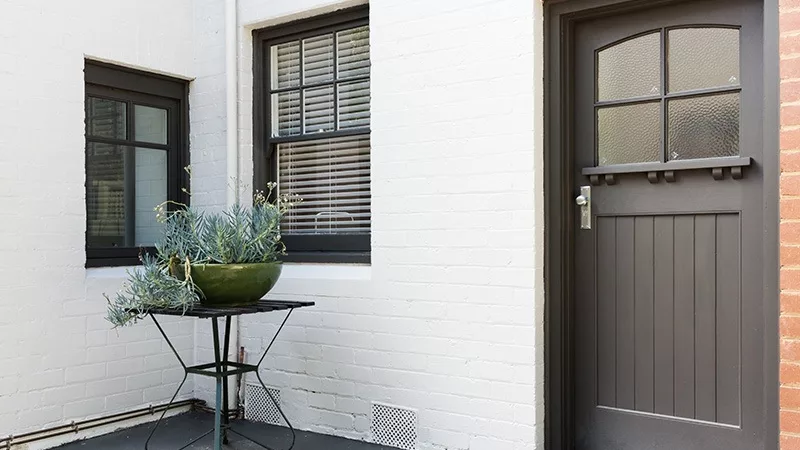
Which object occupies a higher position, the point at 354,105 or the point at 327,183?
the point at 354,105

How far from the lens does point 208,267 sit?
2.96m

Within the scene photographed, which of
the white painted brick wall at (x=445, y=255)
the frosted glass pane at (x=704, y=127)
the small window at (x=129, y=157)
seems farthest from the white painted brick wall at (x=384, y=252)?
the frosted glass pane at (x=704, y=127)

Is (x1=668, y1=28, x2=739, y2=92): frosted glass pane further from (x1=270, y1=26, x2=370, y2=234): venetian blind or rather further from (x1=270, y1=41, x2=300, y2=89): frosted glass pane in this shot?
(x1=270, y1=41, x2=300, y2=89): frosted glass pane

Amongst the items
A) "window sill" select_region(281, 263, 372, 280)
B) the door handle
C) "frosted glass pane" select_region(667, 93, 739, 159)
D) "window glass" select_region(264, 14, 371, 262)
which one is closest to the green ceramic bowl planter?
"window sill" select_region(281, 263, 372, 280)

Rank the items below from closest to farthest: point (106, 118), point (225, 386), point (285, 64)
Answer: point (225, 386)
point (106, 118)
point (285, 64)

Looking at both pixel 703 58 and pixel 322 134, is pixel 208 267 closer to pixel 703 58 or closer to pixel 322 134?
pixel 322 134

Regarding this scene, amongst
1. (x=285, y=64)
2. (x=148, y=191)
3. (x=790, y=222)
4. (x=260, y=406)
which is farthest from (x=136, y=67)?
(x=790, y=222)

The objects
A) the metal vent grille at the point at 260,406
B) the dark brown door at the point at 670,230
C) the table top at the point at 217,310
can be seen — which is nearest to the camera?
the dark brown door at the point at 670,230

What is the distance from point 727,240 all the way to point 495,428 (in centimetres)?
120

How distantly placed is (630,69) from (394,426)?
1888mm

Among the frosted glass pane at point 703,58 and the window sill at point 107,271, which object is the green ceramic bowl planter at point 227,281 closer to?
the window sill at point 107,271

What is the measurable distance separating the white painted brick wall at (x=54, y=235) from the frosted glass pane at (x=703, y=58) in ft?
A: 8.75

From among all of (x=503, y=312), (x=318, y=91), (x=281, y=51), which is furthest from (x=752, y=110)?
(x=281, y=51)

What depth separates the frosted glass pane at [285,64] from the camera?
3924mm
